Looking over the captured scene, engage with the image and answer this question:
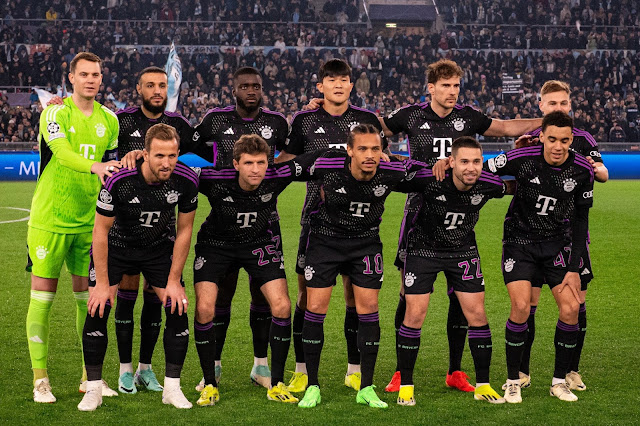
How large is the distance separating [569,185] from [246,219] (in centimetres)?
225

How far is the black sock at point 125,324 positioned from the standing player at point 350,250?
1277 millimetres

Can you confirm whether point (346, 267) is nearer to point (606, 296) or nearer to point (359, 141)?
point (359, 141)

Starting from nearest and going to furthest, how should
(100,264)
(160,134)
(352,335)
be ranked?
1. (160,134)
2. (100,264)
3. (352,335)

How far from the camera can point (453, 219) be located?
571cm

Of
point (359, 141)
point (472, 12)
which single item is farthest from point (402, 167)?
point (472, 12)

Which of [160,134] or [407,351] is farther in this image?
[407,351]

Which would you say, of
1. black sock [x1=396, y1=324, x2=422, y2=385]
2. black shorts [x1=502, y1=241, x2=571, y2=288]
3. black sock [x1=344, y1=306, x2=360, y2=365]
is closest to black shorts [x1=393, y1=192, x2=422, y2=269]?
black sock [x1=344, y1=306, x2=360, y2=365]

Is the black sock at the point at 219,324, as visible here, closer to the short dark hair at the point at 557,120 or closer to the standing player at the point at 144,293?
the standing player at the point at 144,293

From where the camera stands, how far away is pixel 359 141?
215 inches

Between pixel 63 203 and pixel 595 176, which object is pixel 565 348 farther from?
pixel 63 203

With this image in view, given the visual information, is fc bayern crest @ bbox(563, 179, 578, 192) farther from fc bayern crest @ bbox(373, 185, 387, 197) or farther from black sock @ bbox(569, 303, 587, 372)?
fc bayern crest @ bbox(373, 185, 387, 197)

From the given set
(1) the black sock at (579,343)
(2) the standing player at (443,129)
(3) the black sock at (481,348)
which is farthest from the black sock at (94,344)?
(1) the black sock at (579,343)

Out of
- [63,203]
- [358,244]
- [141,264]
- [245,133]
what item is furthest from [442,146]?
[63,203]

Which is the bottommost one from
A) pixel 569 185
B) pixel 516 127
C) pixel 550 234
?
pixel 550 234
